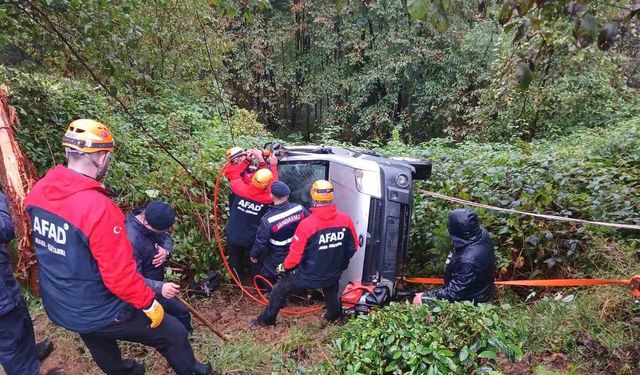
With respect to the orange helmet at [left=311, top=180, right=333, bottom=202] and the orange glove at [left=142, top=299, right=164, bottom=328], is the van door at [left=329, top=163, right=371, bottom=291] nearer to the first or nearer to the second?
the orange helmet at [left=311, top=180, right=333, bottom=202]

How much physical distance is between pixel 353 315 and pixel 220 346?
4.18 ft

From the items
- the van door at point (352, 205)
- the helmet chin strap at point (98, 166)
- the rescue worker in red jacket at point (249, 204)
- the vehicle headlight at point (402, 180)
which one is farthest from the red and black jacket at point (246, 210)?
the helmet chin strap at point (98, 166)

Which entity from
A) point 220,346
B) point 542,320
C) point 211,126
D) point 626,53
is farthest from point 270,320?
point 626,53

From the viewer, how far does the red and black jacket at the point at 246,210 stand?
17.7ft

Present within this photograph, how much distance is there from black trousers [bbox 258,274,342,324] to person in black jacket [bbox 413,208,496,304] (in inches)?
37.0

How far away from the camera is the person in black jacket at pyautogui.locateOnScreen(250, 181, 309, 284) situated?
500 cm

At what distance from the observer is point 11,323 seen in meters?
3.60

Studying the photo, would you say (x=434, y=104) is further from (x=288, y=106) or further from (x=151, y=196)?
(x=151, y=196)

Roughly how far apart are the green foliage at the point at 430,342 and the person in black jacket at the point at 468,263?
122cm

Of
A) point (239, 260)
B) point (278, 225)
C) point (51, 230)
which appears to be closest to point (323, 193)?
point (278, 225)

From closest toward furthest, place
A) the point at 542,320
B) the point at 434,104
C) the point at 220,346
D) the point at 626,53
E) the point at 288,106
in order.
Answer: the point at 542,320 < the point at 220,346 < the point at 626,53 < the point at 434,104 < the point at 288,106

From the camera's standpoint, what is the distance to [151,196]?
18.9 feet

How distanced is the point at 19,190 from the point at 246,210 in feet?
7.65

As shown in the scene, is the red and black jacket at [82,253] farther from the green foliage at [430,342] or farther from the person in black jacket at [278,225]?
the person in black jacket at [278,225]
